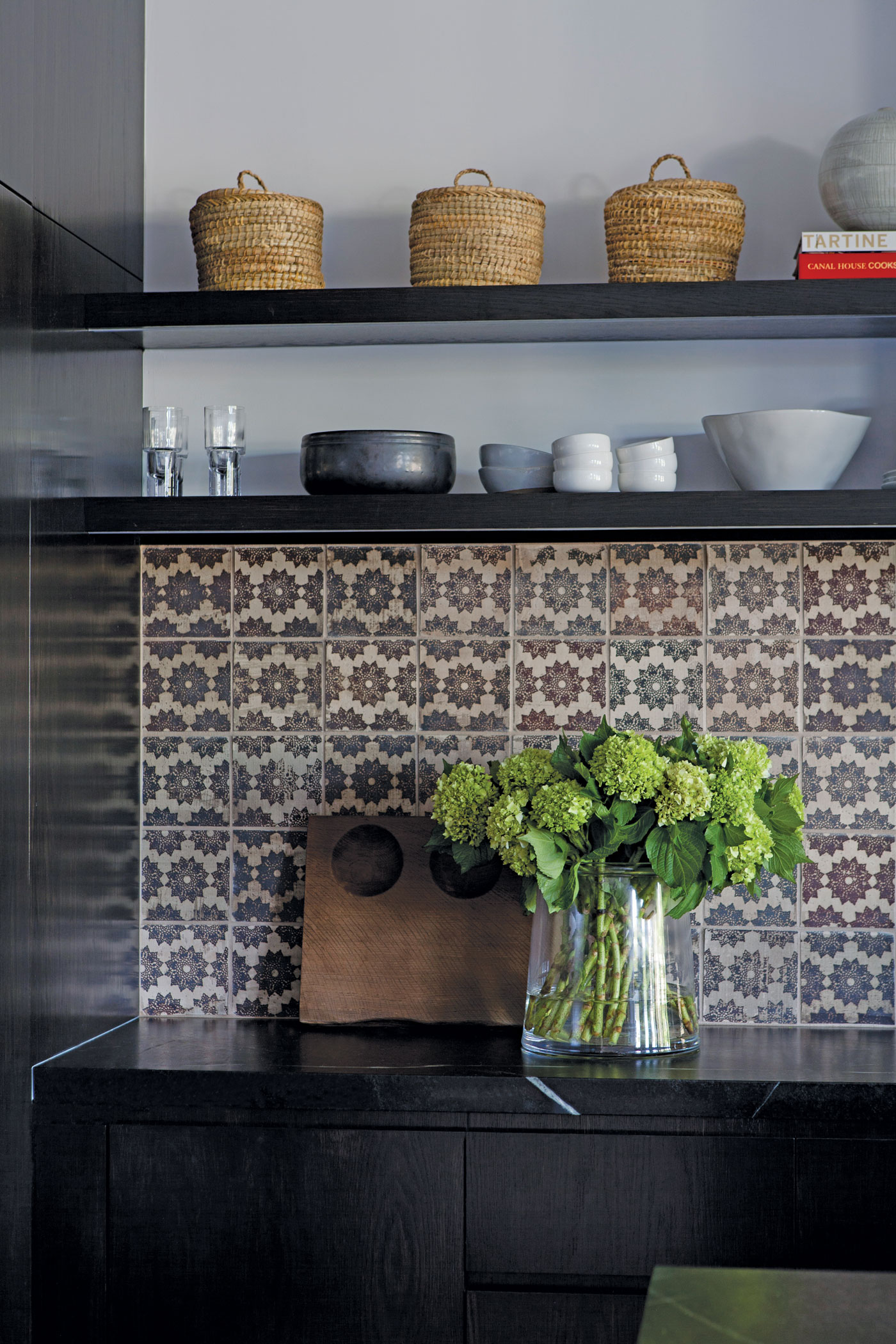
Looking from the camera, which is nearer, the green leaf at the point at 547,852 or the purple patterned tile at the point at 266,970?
the green leaf at the point at 547,852

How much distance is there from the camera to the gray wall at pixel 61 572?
161 centimetres

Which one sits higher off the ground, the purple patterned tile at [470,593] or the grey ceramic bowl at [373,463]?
the grey ceramic bowl at [373,463]

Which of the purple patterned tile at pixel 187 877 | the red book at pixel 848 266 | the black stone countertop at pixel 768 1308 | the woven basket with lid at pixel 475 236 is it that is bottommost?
the black stone countertop at pixel 768 1308

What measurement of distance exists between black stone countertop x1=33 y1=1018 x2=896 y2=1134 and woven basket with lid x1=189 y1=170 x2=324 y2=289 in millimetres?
1151

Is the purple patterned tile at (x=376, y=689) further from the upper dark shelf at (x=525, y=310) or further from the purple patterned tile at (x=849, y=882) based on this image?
the purple patterned tile at (x=849, y=882)

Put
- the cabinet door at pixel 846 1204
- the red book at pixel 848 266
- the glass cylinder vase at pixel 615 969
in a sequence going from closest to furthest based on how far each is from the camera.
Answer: the cabinet door at pixel 846 1204 < the glass cylinder vase at pixel 615 969 < the red book at pixel 848 266

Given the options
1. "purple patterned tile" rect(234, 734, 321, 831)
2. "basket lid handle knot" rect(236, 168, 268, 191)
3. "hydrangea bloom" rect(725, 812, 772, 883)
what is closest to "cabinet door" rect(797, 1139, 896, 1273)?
"hydrangea bloom" rect(725, 812, 772, 883)

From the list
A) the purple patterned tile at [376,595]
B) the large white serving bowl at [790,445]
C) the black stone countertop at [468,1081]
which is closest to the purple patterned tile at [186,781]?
the purple patterned tile at [376,595]

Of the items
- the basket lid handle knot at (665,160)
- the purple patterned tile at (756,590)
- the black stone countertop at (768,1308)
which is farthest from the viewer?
the purple patterned tile at (756,590)

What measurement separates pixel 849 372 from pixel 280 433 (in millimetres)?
954

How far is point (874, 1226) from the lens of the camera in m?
1.55

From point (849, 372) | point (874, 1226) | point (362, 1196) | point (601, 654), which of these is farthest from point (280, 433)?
point (874, 1226)

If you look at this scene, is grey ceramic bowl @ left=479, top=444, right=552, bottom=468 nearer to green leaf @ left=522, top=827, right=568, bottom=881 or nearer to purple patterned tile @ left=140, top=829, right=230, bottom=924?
green leaf @ left=522, top=827, right=568, bottom=881

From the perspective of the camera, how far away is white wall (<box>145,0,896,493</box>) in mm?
2010
